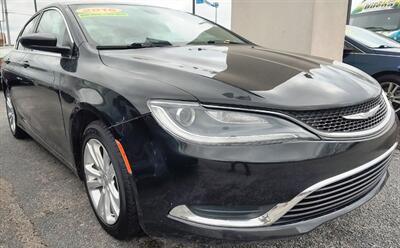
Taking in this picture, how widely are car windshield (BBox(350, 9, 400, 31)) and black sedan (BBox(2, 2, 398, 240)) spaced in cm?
676

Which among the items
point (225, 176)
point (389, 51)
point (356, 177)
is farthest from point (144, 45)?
point (389, 51)

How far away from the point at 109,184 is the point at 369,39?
4779 millimetres

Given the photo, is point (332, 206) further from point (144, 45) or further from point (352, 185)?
point (144, 45)

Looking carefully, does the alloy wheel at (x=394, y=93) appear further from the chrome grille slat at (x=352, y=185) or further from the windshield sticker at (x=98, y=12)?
the windshield sticker at (x=98, y=12)

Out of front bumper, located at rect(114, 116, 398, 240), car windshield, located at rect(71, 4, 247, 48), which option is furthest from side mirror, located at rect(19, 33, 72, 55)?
front bumper, located at rect(114, 116, 398, 240)

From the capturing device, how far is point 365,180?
1940 millimetres

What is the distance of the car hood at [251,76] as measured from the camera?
5.57ft

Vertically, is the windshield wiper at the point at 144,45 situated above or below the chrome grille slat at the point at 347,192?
above

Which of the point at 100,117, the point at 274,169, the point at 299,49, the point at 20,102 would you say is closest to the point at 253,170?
the point at 274,169

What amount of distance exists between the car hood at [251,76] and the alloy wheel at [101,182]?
51cm

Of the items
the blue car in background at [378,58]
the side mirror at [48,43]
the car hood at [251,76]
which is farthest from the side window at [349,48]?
the side mirror at [48,43]

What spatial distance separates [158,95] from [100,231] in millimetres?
1048

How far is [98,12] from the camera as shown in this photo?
113 inches

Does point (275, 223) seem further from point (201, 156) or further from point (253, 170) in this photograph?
point (201, 156)
